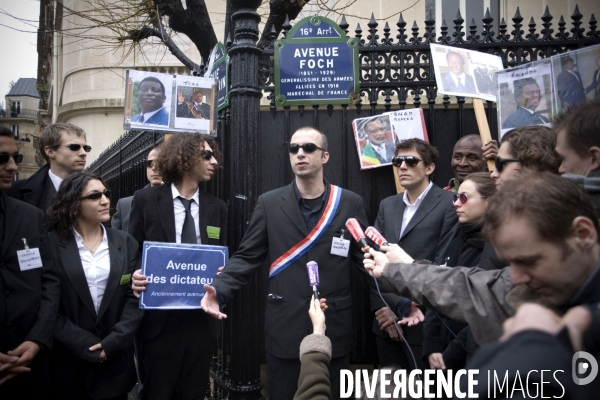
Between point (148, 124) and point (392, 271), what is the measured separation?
2.98 m

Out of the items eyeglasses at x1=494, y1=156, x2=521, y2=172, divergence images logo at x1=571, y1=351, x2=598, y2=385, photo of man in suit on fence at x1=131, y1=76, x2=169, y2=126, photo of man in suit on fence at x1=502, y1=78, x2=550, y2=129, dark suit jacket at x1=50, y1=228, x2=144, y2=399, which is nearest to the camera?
divergence images logo at x1=571, y1=351, x2=598, y2=385

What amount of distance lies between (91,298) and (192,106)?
1.93 m

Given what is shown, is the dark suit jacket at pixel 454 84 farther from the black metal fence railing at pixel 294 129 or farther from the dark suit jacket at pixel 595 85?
the dark suit jacket at pixel 595 85

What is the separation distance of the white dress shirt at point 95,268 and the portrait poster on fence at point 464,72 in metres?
3.16

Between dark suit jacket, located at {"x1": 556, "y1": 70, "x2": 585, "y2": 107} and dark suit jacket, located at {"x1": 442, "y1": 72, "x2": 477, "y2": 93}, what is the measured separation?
773 mm

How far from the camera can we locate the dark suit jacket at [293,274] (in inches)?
138

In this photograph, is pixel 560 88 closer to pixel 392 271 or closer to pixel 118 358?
pixel 392 271

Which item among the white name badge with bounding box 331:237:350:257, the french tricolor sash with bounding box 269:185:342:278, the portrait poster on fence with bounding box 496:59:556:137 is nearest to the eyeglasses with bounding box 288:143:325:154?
the french tricolor sash with bounding box 269:185:342:278

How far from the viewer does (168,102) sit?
439cm

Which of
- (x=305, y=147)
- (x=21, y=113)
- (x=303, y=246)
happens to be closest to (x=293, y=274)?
(x=303, y=246)

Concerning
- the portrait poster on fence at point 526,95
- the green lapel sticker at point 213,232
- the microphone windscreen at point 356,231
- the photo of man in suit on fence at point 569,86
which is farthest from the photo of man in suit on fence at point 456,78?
the green lapel sticker at point 213,232

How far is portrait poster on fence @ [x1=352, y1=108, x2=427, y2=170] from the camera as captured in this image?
15.8ft

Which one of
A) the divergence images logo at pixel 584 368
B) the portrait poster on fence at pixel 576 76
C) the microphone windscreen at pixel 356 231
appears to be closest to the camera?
the divergence images logo at pixel 584 368

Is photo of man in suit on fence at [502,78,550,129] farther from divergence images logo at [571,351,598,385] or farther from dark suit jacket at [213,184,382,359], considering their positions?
divergence images logo at [571,351,598,385]
